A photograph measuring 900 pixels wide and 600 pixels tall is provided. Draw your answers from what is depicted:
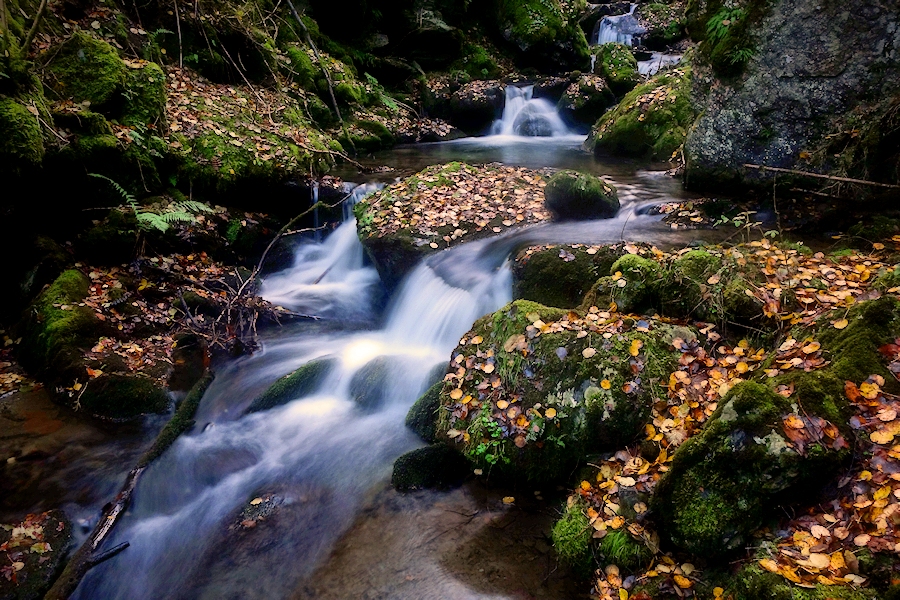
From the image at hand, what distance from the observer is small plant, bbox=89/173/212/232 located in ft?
21.9

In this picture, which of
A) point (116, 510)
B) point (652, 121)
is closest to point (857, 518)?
point (116, 510)

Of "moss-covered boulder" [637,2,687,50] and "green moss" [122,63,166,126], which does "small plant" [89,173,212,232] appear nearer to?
"green moss" [122,63,166,126]

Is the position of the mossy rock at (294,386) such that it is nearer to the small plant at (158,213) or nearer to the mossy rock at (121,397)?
the mossy rock at (121,397)

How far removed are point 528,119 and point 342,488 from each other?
527 inches

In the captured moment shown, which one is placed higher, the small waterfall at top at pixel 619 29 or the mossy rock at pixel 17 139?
the small waterfall at top at pixel 619 29

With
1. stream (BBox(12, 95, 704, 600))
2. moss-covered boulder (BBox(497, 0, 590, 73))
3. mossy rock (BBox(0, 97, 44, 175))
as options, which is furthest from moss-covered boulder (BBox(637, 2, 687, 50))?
mossy rock (BBox(0, 97, 44, 175))

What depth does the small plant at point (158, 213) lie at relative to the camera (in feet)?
21.9

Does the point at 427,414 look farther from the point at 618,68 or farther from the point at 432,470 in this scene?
the point at 618,68

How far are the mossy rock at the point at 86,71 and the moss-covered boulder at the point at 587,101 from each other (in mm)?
11526

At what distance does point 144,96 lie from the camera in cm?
808

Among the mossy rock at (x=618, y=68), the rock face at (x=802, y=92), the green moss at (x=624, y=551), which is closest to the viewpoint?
the green moss at (x=624, y=551)

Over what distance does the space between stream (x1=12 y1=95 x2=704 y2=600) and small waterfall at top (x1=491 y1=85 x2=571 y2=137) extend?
7344mm

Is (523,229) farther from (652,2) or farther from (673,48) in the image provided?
(652,2)

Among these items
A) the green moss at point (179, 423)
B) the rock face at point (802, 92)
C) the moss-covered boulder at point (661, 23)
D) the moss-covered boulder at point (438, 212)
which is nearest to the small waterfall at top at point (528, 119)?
the moss-covered boulder at point (438, 212)
